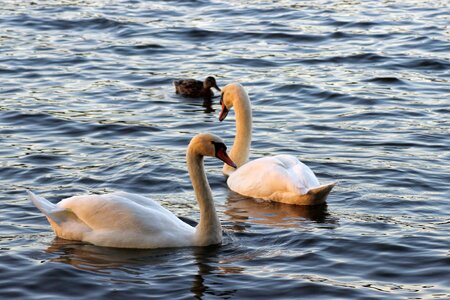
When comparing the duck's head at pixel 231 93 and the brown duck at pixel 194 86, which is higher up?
the duck's head at pixel 231 93

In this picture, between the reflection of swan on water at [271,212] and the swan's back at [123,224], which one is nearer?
the swan's back at [123,224]

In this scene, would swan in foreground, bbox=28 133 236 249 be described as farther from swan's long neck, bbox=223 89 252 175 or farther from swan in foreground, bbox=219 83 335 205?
swan's long neck, bbox=223 89 252 175

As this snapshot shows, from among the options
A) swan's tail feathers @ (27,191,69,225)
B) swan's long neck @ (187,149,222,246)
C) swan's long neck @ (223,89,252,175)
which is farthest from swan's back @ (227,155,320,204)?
swan's tail feathers @ (27,191,69,225)

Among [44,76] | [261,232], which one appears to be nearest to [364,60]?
[44,76]

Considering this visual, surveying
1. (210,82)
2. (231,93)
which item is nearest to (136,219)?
(231,93)

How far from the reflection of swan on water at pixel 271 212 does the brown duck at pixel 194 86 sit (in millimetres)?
5196

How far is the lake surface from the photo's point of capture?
9.70 m

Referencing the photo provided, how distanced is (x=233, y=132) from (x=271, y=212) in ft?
12.5

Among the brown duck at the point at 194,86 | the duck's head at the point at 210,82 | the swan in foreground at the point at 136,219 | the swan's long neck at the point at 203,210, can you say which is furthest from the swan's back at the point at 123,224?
the duck's head at the point at 210,82

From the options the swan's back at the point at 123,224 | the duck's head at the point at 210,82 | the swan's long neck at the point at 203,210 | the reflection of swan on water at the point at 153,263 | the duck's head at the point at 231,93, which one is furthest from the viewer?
the duck's head at the point at 210,82

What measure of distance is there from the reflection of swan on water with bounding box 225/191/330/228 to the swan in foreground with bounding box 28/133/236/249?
1077mm

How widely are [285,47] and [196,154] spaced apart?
10.2 m

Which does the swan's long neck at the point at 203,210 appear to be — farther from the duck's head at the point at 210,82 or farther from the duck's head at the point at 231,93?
the duck's head at the point at 210,82

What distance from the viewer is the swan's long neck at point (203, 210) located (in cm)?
1035
